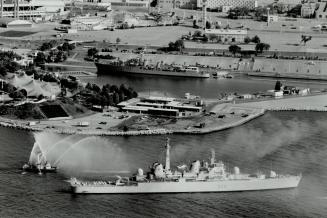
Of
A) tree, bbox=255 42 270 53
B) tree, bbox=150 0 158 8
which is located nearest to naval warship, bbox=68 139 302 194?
tree, bbox=255 42 270 53

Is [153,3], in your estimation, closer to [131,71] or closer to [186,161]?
[131,71]

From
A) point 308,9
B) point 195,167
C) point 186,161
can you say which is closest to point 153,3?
point 308,9

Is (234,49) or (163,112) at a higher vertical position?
(234,49)

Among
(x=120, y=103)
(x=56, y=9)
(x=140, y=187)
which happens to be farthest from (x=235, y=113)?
(x=56, y=9)

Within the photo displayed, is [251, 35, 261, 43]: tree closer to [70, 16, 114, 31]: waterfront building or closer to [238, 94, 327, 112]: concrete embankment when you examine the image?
[70, 16, 114, 31]: waterfront building

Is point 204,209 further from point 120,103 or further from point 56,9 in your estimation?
point 56,9

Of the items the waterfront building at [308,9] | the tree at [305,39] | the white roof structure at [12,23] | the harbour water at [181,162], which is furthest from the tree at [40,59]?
the waterfront building at [308,9]
